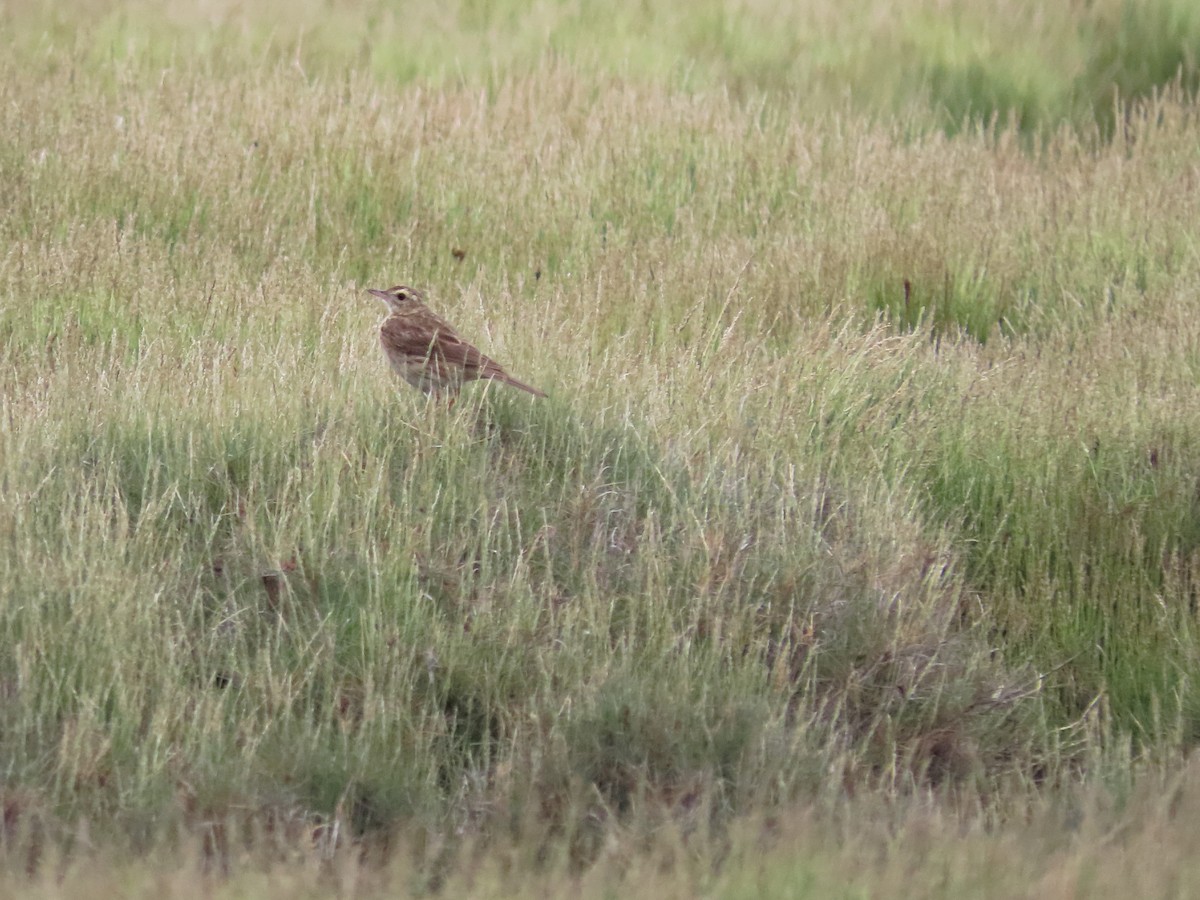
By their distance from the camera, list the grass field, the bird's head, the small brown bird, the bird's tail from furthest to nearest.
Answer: the bird's head, the small brown bird, the bird's tail, the grass field

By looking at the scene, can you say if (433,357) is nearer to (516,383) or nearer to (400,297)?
(516,383)

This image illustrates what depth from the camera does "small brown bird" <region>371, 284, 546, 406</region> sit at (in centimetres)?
592

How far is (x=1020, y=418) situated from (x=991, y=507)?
1.59 ft

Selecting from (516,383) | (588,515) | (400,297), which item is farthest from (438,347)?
(588,515)

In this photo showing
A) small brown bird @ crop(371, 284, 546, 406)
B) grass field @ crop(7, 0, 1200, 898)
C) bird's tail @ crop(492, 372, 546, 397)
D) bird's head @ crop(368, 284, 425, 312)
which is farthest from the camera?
bird's head @ crop(368, 284, 425, 312)

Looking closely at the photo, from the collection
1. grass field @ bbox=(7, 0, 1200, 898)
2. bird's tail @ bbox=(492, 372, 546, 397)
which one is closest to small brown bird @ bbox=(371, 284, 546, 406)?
bird's tail @ bbox=(492, 372, 546, 397)

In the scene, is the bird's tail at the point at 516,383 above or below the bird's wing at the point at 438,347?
below

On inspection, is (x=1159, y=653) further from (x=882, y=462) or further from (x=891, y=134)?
(x=891, y=134)

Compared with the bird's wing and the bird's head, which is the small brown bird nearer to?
the bird's wing

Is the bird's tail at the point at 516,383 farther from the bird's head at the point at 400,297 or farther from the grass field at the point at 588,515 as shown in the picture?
the bird's head at the point at 400,297

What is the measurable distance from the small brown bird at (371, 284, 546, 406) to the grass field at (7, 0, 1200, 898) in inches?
4.5

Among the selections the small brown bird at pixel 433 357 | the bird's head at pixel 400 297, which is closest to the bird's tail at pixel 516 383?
the small brown bird at pixel 433 357

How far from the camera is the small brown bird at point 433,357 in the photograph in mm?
5922

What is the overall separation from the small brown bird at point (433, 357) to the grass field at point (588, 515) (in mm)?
116
